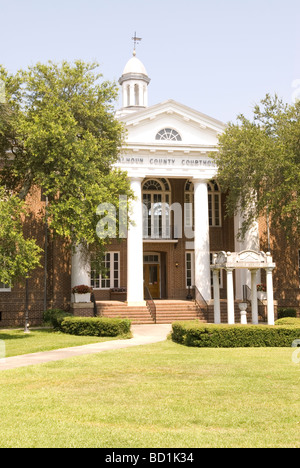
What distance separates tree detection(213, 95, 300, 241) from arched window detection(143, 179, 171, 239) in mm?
6221

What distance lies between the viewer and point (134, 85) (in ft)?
157

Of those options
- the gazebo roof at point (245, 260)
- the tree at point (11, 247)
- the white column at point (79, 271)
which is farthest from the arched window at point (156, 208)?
the tree at point (11, 247)

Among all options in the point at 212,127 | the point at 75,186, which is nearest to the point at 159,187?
the point at 212,127

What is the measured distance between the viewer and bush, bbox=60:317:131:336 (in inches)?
815

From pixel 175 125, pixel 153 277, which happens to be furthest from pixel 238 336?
pixel 153 277

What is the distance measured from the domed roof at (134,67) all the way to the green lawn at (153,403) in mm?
38594

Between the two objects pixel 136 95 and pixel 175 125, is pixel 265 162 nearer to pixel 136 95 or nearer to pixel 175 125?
pixel 175 125

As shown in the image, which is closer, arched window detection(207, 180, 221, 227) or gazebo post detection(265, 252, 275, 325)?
gazebo post detection(265, 252, 275, 325)

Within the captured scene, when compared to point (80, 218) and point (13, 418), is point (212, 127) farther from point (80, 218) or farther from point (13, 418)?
point (13, 418)

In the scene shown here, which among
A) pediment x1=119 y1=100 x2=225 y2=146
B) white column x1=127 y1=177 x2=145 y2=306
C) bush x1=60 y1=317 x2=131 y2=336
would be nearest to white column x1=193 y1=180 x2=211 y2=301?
pediment x1=119 y1=100 x2=225 y2=146

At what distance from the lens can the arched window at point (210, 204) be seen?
33156 millimetres

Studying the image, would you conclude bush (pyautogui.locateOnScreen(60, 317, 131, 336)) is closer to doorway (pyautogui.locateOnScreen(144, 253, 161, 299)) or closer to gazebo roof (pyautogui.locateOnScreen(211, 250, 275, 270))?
gazebo roof (pyautogui.locateOnScreen(211, 250, 275, 270))

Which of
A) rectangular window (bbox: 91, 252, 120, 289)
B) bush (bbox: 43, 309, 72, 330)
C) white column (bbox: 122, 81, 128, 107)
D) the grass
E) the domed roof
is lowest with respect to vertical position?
the grass
